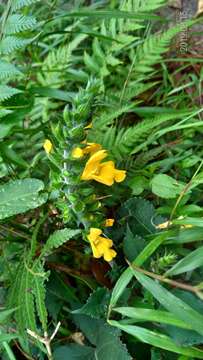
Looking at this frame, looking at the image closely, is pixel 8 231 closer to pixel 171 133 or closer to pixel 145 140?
pixel 145 140

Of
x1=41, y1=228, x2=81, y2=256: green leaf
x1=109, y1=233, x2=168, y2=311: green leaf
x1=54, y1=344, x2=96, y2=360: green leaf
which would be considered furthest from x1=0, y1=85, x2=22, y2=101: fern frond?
x1=54, y1=344, x2=96, y2=360: green leaf

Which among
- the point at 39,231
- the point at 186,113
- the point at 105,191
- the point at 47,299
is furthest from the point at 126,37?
the point at 47,299

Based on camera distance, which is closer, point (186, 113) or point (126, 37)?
point (186, 113)

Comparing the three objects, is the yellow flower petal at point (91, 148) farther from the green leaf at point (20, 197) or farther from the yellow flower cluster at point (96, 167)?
the green leaf at point (20, 197)

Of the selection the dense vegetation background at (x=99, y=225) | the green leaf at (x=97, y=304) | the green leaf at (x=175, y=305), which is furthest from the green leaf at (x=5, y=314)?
the green leaf at (x=175, y=305)

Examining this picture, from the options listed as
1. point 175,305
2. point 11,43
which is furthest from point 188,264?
point 11,43
